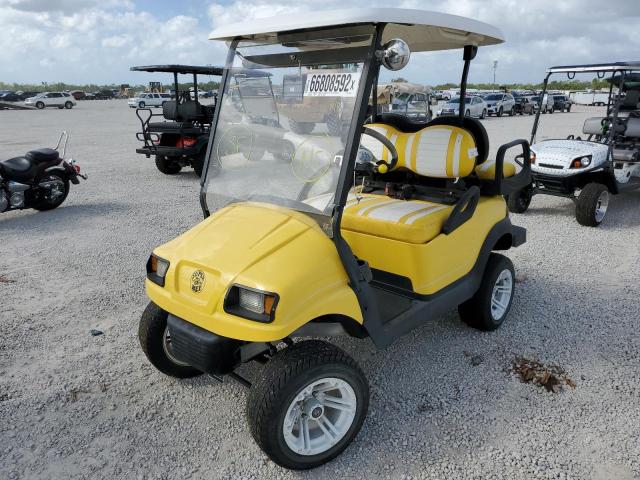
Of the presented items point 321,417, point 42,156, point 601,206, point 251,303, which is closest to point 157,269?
point 251,303

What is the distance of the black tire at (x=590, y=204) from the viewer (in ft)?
20.0

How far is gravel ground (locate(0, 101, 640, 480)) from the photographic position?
2389mm

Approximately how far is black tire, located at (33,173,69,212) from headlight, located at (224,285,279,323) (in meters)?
5.92

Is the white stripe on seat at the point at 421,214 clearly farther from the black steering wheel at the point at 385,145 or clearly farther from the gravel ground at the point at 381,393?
the gravel ground at the point at 381,393

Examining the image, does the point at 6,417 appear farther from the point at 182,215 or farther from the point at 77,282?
the point at 182,215

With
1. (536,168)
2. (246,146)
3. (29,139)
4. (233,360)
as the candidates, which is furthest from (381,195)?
(29,139)

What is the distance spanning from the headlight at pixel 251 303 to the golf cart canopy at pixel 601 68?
237 inches

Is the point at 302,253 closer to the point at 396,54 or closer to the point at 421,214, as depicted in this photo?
the point at 396,54

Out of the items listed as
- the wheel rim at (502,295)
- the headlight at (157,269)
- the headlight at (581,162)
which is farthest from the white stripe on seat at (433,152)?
the headlight at (581,162)

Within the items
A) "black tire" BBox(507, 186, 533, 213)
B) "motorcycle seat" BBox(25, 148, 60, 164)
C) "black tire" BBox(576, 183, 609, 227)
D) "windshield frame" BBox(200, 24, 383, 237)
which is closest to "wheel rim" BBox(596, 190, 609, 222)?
"black tire" BBox(576, 183, 609, 227)

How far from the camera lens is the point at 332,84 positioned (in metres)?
2.35

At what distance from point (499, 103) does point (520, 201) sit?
22558 millimetres

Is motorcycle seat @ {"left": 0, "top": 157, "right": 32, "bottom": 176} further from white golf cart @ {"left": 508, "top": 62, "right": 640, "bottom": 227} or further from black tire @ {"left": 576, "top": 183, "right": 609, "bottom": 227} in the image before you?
black tire @ {"left": 576, "top": 183, "right": 609, "bottom": 227}

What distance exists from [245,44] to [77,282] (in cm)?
295
